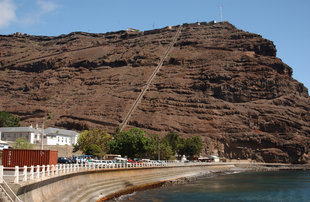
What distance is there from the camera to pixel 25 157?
3159 centimetres

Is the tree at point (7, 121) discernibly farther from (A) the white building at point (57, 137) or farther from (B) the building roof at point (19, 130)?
(A) the white building at point (57, 137)

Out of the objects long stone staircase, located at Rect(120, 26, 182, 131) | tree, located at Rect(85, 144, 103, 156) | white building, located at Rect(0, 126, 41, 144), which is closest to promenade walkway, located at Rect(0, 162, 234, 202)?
tree, located at Rect(85, 144, 103, 156)

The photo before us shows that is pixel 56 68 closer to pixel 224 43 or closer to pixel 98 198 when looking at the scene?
pixel 224 43

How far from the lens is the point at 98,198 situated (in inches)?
1460

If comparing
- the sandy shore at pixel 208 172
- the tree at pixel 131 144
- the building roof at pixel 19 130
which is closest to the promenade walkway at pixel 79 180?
the sandy shore at pixel 208 172

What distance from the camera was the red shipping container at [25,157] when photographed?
102ft

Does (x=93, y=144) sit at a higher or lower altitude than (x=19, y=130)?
lower

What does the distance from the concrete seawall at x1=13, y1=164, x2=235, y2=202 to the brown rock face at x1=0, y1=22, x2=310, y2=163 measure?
6348 cm

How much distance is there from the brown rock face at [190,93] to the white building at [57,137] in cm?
2185

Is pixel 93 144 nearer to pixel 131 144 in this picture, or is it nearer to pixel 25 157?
pixel 131 144

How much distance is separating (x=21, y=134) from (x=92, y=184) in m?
67.9

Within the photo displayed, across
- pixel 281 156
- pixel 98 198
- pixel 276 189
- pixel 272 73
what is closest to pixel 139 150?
pixel 276 189

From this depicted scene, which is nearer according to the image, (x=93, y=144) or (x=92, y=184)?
(x=92, y=184)

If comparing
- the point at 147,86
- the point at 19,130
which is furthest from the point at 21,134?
the point at 147,86
